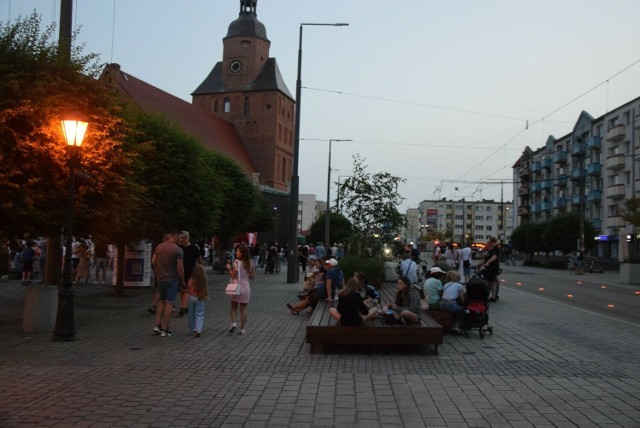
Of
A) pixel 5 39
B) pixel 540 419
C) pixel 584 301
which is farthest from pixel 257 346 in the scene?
pixel 584 301

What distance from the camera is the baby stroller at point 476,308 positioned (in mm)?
12188

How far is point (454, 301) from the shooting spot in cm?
1241

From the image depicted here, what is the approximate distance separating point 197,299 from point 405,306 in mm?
3665

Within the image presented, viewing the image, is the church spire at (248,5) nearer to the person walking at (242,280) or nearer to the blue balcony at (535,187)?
the blue balcony at (535,187)

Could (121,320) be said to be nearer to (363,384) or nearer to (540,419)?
(363,384)

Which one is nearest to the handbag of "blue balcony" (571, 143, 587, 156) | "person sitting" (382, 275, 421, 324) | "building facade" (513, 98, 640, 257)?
"person sitting" (382, 275, 421, 324)

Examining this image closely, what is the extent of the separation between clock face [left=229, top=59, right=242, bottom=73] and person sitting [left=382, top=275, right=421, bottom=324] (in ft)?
283

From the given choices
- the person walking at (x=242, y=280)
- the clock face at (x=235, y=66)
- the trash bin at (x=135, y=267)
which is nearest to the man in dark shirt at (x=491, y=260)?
the person walking at (x=242, y=280)

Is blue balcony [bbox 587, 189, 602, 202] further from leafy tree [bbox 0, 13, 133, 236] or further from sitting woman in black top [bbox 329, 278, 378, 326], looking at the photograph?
sitting woman in black top [bbox 329, 278, 378, 326]

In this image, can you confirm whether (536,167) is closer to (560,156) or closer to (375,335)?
(560,156)

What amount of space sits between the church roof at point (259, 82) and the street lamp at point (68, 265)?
8414 cm

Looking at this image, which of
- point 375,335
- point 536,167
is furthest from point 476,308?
point 536,167

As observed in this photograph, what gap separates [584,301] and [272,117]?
7878 cm

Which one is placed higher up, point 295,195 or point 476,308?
point 295,195
